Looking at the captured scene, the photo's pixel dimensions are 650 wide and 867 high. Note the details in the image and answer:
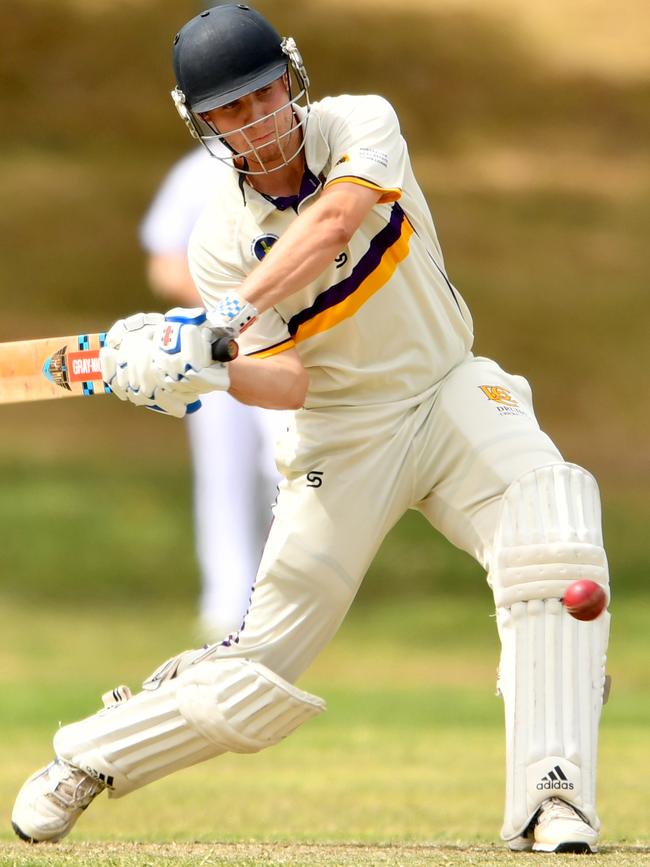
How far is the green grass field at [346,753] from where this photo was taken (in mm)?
2852

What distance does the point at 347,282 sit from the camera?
9.27 feet

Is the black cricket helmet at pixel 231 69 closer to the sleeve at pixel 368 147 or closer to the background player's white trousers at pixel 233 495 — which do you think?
the sleeve at pixel 368 147

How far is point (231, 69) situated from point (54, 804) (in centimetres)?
135

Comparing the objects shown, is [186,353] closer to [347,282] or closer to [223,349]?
[223,349]

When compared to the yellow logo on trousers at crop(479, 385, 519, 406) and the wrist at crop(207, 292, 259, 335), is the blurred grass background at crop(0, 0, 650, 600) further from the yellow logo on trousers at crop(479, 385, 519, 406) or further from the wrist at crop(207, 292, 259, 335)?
the wrist at crop(207, 292, 259, 335)

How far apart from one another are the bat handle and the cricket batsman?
1.9 inches

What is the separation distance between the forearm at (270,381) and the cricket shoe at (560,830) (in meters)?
0.81

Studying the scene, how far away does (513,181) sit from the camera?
34.8ft

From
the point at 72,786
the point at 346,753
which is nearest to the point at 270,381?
the point at 72,786

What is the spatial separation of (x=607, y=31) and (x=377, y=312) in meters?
8.49

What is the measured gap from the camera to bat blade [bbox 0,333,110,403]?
9.09 feet

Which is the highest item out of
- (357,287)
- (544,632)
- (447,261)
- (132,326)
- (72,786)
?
(447,261)

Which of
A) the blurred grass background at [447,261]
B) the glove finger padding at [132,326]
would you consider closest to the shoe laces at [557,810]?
the glove finger padding at [132,326]

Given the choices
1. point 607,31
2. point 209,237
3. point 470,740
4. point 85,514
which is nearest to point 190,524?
point 85,514
